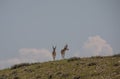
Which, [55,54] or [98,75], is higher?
[55,54]

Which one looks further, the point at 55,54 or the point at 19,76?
the point at 55,54

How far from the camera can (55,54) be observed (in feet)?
141

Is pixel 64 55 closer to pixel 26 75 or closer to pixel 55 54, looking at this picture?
pixel 55 54

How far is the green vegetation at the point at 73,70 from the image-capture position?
2953 cm

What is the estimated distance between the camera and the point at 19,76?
35688mm

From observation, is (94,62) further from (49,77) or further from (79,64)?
(49,77)

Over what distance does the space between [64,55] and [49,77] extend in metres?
10.4

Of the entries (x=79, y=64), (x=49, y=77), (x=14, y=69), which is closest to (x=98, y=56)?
(x=79, y=64)

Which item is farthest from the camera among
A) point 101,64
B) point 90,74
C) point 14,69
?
point 14,69

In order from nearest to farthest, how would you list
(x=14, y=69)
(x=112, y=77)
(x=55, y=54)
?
(x=112, y=77)
(x=14, y=69)
(x=55, y=54)

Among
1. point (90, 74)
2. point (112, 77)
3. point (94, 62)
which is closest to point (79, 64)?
point (94, 62)

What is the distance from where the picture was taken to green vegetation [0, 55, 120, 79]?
2953cm

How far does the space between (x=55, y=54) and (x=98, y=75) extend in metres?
14.4

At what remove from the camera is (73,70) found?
106 ft
